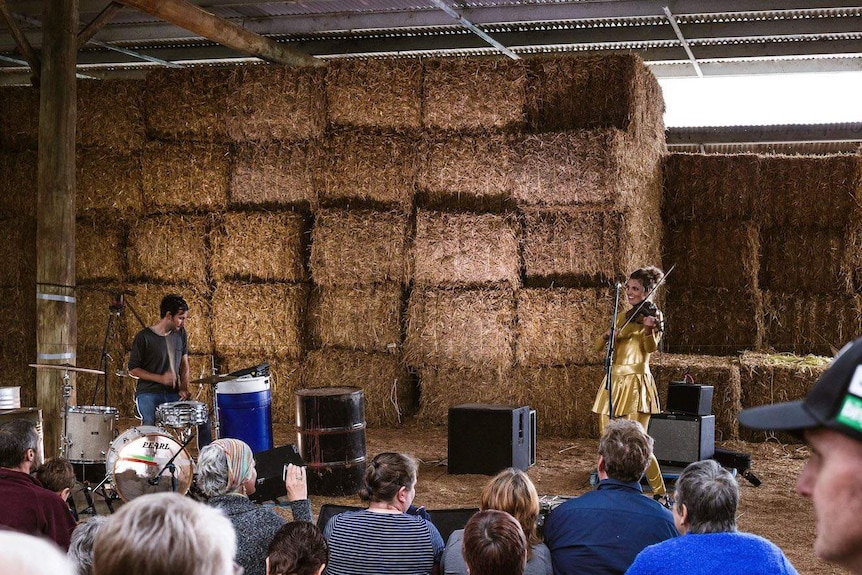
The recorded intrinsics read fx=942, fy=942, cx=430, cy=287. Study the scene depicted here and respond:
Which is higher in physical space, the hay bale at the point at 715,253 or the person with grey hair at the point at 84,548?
the hay bale at the point at 715,253

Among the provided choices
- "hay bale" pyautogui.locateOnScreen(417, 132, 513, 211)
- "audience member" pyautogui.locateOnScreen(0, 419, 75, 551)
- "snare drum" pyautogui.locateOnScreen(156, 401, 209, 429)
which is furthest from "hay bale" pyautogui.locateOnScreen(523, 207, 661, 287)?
"audience member" pyautogui.locateOnScreen(0, 419, 75, 551)

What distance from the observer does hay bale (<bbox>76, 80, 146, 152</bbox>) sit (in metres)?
9.80

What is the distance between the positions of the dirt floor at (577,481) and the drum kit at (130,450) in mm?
362

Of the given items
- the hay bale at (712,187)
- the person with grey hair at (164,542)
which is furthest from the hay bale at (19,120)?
the person with grey hair at (164,542)

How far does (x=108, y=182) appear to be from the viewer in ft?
32.7

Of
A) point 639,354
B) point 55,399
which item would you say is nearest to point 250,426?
point 55,399

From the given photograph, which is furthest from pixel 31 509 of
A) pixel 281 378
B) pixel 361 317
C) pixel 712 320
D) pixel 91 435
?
pixel 712 320

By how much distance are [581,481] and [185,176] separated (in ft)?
17.1

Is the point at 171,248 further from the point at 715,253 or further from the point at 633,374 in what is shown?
the point at 715,253

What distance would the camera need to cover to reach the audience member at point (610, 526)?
3447 millimetres

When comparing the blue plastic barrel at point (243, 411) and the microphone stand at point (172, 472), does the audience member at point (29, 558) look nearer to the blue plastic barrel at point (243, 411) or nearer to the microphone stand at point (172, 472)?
the microphone stand at point (172, 472)

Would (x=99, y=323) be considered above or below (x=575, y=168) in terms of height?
below

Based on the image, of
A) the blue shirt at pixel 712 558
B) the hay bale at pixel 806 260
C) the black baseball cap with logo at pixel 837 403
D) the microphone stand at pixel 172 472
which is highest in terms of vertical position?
the hay bale at pixel 806 260

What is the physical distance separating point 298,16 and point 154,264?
3075 mm
